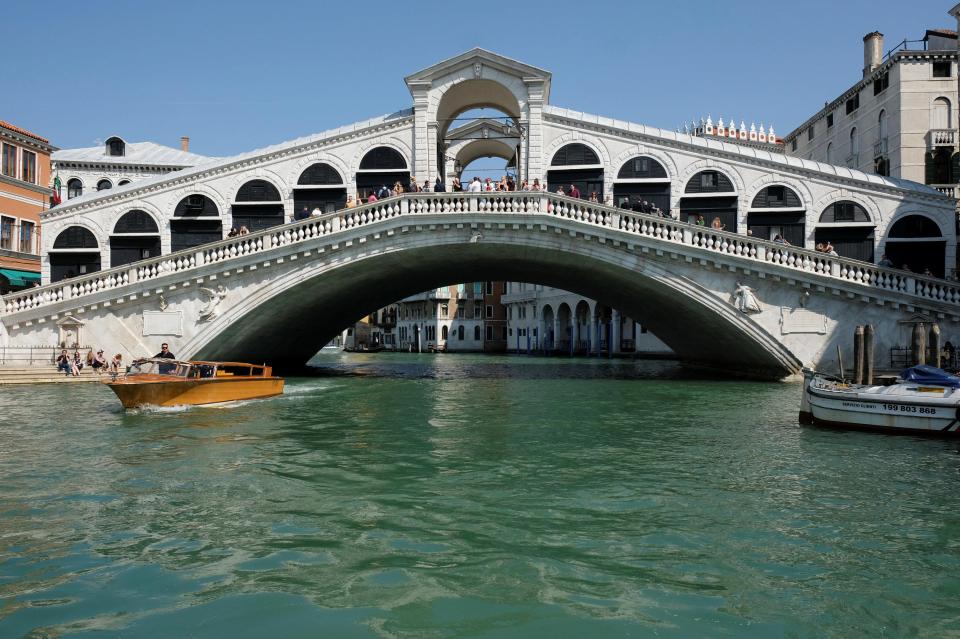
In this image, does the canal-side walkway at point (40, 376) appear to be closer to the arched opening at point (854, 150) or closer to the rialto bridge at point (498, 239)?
the rialto bridge at point (498, 239)

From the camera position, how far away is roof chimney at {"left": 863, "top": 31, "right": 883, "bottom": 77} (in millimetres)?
33688

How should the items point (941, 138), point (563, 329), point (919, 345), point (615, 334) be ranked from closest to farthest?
1. point (919, 345)
2. point (941, 138)
3. point (615, 334)
4. point (563, 329)

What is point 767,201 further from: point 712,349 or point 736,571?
point 736,571

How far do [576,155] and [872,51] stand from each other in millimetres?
19331

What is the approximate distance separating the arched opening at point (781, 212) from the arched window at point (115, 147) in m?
31.1

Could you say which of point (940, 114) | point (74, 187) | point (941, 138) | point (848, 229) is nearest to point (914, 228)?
point (848, 229)

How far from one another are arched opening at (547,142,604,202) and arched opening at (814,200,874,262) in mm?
7248

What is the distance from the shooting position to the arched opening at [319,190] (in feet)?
80.5

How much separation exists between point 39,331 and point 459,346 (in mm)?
51035

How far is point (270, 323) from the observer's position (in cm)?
2306

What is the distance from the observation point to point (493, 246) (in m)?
21.4

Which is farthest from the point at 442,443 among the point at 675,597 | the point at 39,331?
the point at 39,331

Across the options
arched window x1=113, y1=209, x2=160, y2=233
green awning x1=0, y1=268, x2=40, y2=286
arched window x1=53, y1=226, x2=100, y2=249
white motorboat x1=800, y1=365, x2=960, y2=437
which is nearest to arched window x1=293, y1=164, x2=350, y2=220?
arched window x1=113, y1=209, x2=160, y2=233

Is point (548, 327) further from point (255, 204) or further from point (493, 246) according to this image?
point (493, 246)
